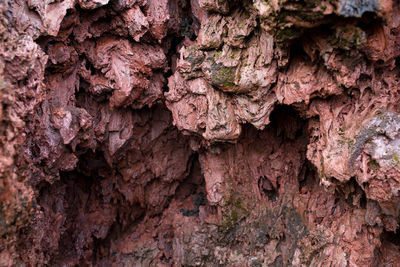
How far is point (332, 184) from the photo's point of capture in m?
5.46

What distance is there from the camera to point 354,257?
568 centimetres

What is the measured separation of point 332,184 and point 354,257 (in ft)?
4.43

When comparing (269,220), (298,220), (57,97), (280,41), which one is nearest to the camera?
(280,41)

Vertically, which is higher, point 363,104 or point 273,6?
point 273,6

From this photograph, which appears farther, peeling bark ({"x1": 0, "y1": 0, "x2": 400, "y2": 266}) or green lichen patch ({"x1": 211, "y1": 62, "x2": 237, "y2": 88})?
green lichen patch ({"x1": 211, "y1": 62, "x2": 237, "y2": 88})

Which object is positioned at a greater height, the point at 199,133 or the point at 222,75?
the point at 222,75

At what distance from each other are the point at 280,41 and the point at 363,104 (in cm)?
164

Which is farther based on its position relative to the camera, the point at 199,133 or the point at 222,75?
the point at 199,133

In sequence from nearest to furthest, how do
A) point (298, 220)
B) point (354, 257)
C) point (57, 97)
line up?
point (354, 257), point (57, 97), point (298, 220)

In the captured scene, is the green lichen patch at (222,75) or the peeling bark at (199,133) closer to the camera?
the peeling bark at (199,133)

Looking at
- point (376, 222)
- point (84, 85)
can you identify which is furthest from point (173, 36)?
point (376, 222)

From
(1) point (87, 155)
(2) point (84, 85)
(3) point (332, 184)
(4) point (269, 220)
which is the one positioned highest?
(3) point (332, 184)

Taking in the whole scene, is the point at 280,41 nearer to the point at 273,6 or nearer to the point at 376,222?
the point at 273,6

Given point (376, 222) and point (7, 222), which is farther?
point (376, 222)
